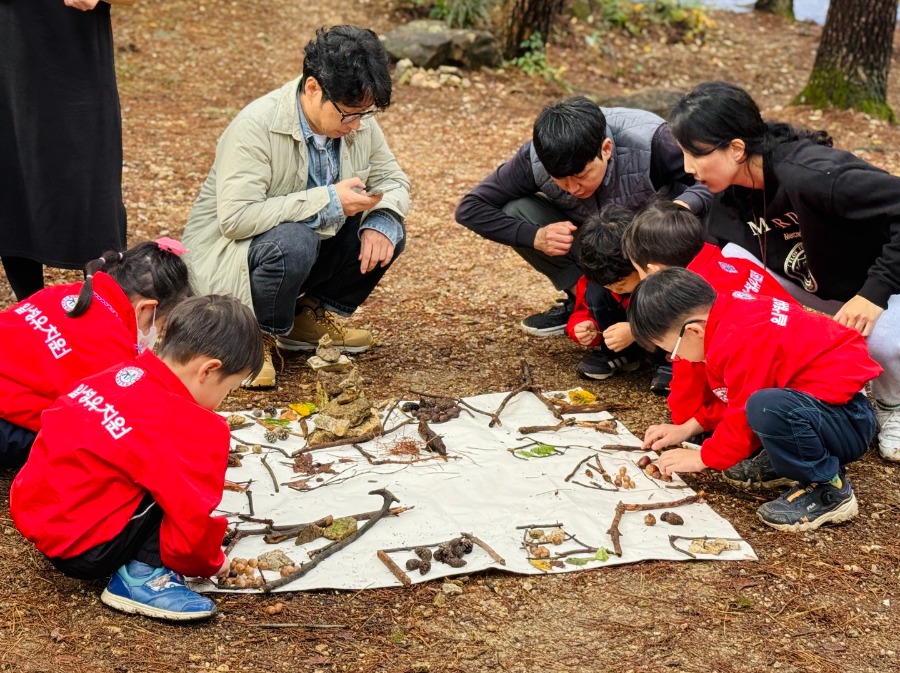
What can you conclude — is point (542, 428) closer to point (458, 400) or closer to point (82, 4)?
point (458, 400)

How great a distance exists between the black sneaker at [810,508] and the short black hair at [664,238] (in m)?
0.98

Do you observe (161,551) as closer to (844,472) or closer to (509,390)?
(509,390)

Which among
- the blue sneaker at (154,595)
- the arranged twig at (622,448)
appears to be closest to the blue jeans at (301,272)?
the arranged twig at (622,448)

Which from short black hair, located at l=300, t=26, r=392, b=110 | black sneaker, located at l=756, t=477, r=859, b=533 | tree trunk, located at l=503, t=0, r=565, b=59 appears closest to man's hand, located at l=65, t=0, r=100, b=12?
short black hair, located at l=300, t=26, r=392, b=110

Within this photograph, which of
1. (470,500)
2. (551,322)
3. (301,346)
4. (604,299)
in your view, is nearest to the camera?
(470,500)

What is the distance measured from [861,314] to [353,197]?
1960mm

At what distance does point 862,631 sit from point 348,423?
1824 mm

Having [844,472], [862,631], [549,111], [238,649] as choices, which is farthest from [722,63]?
[238,649]

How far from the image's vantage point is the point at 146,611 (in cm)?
250

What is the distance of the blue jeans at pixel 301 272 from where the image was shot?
385 centimetres

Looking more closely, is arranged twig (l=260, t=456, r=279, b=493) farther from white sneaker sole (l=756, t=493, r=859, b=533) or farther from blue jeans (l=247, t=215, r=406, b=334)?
white sneaker sole (l=756, t=493, r=859, b=533)

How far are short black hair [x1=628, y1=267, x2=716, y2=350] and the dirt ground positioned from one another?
0.66 meters

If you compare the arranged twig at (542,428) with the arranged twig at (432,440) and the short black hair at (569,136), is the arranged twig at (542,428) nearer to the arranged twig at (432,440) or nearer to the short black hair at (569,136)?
the arranged twig at (432,440)

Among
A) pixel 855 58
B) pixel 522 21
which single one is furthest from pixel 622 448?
pixel 522 21
